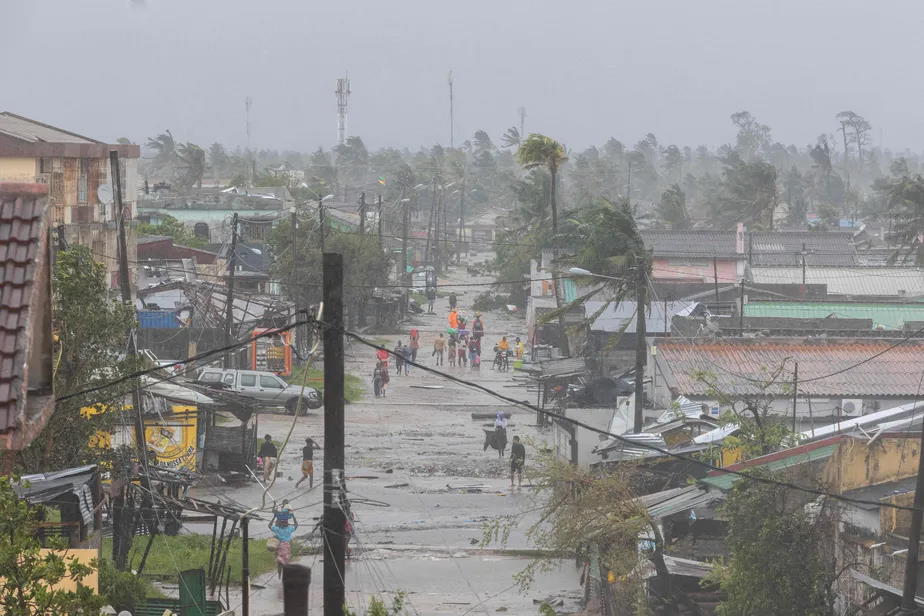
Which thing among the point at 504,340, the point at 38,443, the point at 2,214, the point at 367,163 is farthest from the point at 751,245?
the point at 367,163

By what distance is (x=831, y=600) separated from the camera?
49.6 feet

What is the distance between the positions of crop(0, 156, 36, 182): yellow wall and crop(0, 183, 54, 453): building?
26.6 meters

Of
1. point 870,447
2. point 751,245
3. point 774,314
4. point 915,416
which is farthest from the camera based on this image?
point 751,245

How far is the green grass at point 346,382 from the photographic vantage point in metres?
37.0

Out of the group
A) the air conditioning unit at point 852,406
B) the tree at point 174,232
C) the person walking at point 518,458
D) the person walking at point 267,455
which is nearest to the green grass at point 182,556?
the person walking at point 267,455

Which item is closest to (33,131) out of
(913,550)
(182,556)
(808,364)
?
(182,556)

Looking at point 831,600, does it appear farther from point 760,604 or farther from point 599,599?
point 599,599

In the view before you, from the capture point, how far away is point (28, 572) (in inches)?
305

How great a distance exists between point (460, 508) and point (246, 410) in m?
4.29

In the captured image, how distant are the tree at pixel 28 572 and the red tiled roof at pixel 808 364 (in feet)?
62.6

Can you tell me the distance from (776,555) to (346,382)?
24.5 m

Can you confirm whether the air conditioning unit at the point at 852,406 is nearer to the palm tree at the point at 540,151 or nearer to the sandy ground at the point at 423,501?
the sandy ground at the point at 423,501

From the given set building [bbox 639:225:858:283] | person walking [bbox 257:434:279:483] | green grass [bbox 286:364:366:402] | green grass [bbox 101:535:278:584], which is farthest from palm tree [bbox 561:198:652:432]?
building [bbox 639:225:858:283]

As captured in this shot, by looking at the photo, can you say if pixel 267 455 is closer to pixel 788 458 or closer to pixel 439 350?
pixel 788 458
